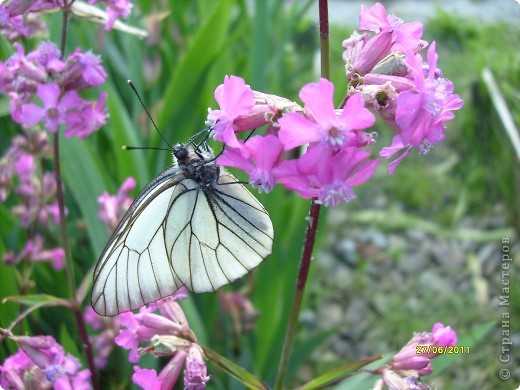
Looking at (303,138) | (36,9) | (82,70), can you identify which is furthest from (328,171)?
(36,9)

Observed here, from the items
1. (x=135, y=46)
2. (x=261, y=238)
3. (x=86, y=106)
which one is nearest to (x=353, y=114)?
(x=261, y=238)

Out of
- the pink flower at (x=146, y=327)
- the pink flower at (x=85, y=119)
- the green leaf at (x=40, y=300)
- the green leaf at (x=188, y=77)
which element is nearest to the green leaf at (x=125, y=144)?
the green leaf at (x=188, y=77)

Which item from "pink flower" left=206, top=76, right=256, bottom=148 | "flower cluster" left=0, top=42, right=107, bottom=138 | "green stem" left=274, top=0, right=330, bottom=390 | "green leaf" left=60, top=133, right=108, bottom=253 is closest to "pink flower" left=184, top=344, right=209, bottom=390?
"green stem" left=274, top=0, right=330, bottom=390

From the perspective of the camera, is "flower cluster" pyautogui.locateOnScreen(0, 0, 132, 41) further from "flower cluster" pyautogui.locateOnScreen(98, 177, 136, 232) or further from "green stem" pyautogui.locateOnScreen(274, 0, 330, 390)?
"green stem" pyautogui.locateOnScreen(274, 0, 330, 390)

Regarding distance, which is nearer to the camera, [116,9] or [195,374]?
[195,374]

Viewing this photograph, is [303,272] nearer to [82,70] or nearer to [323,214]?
[82,70]

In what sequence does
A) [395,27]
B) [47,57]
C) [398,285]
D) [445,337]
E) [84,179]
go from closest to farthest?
[395,27] → [445,337] → [47,57] → [84,179] → [398,285]

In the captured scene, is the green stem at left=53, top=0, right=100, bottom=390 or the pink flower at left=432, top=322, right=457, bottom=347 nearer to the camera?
the pink flower at left=432, top=322, right=457, bottom=347
